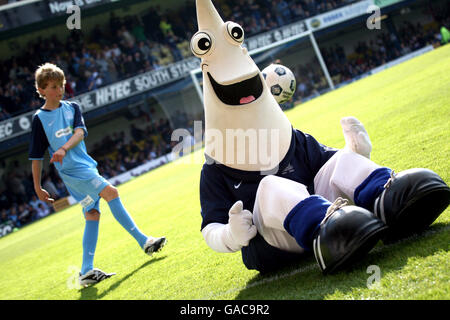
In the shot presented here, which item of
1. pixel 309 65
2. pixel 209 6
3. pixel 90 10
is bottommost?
pixel 309 65

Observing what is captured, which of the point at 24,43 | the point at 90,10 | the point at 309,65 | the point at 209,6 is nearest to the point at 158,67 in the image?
the point at 90,10

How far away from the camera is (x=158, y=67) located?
68.4ft

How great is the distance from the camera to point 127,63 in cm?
2059

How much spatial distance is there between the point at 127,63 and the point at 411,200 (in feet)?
64.9

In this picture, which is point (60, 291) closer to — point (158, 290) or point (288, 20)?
point (158, 290)

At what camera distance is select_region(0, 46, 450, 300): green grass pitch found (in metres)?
1.83

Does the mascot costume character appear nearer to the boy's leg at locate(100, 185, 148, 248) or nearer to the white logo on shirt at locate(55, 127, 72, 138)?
the boy's leg at locate(100, 185, 148, 248)

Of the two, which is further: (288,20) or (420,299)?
(288,20)

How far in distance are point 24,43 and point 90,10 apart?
11.1ft

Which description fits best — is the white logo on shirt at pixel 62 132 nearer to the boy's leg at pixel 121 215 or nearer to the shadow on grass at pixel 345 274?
the boy's leg at pixel 121 215

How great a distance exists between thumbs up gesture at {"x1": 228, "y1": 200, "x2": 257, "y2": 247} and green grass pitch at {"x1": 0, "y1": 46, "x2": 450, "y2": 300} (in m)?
0.28

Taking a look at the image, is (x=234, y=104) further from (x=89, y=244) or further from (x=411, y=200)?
(x=89, y=244)

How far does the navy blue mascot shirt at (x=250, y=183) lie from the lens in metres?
2.38

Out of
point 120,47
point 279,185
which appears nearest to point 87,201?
point 279,185
